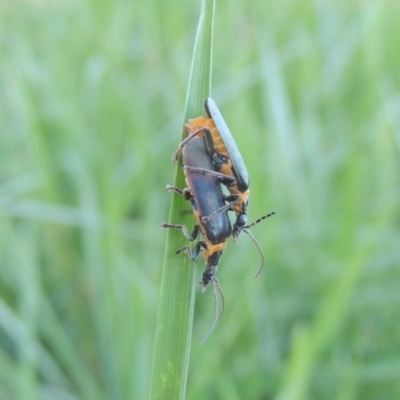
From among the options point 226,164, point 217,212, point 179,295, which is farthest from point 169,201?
point 179,295

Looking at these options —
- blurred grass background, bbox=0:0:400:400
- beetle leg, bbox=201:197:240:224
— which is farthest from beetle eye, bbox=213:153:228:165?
blurred grass background, bbox=0:0:400:400

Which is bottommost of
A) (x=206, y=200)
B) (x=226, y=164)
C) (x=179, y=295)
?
(x=179, y=295)

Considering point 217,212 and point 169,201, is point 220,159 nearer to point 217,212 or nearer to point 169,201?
point 217,212

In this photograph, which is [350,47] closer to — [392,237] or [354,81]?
[354,81]

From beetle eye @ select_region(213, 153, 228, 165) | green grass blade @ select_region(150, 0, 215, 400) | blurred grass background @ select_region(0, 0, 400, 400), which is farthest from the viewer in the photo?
blurred grass background @ select_region(0, 0, 400, 400)

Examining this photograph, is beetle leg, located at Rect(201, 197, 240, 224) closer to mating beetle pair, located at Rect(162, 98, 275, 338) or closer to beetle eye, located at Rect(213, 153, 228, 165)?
mating beetle pair, located at Rect(162, 98, 275, 338)

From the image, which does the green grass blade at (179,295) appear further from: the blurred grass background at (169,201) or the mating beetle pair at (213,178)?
the blurred grass background at (169,201)
